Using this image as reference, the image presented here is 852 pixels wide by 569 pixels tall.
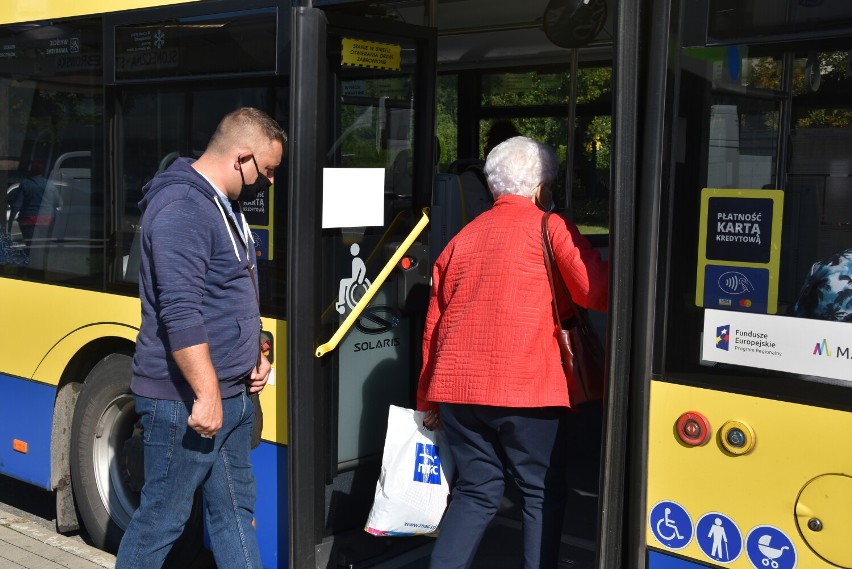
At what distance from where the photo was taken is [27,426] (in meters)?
5.23

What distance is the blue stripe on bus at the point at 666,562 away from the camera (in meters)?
2.93

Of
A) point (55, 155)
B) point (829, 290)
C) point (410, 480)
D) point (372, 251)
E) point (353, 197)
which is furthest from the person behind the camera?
point (55, 155)

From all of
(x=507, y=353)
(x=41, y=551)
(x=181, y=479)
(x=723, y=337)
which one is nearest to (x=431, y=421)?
(x=507, y=353)

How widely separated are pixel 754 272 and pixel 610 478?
0.71 m

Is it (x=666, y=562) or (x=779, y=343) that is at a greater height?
(x=779, y=343)

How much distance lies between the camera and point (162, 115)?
4449mm

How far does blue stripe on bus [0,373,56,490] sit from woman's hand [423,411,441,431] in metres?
2.15

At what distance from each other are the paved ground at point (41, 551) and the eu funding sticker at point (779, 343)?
10.3 feet

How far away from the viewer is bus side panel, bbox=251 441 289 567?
402cm

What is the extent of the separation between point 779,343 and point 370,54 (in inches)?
78.2

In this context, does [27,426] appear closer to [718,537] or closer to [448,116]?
[448,116]

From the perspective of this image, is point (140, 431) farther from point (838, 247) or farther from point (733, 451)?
point (838, 247)

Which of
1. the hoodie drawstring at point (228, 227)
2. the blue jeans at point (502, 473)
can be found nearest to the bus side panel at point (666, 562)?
the blue jeans at point (502, 473)

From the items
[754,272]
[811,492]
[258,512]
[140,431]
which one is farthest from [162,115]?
[811,492]
